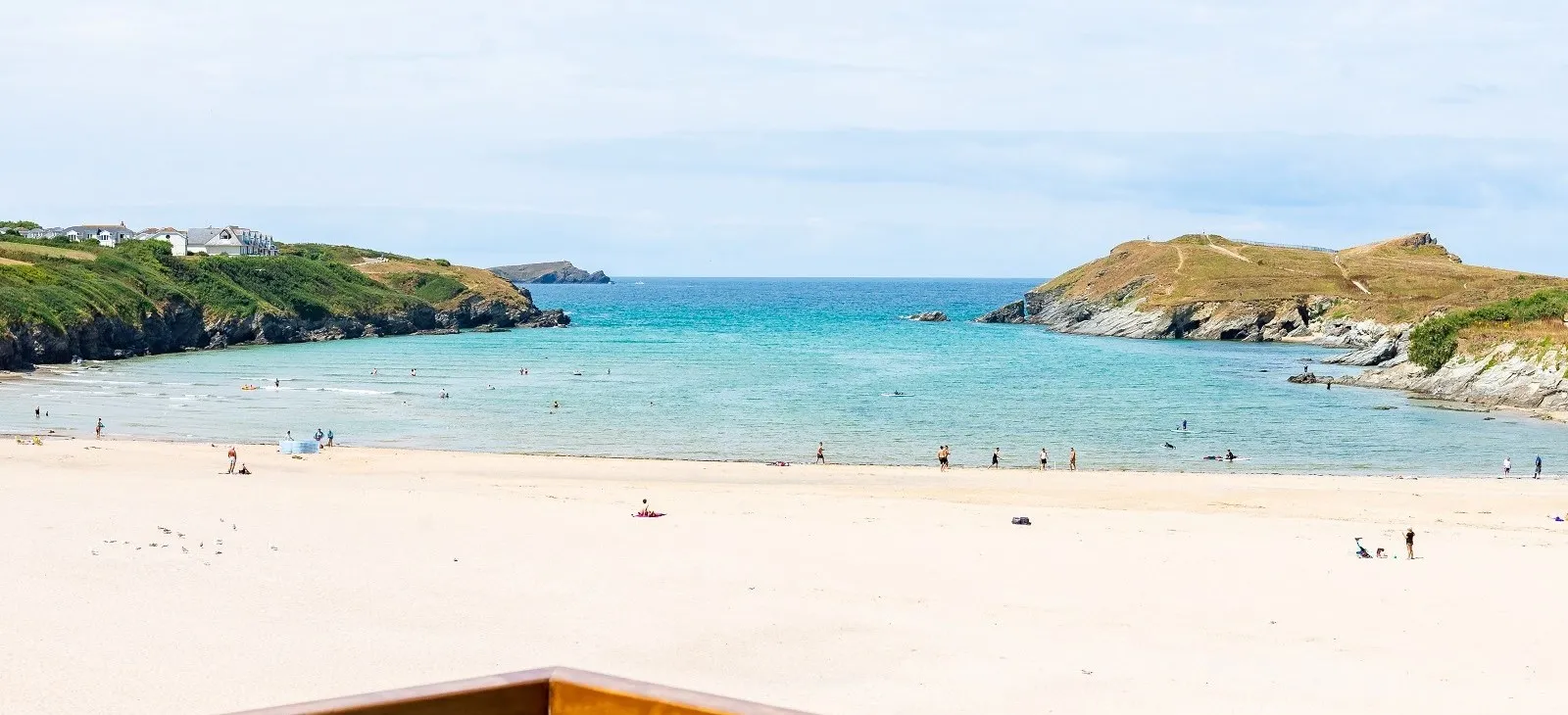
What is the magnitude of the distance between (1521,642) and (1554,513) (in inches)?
811

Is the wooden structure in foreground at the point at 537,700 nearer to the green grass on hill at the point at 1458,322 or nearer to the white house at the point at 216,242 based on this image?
the green grass on hill at the point at 1458,322

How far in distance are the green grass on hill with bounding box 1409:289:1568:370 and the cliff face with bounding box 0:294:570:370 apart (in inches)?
3475

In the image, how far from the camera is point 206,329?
113m

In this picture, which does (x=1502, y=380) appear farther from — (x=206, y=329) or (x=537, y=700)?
(x=206, y=329)

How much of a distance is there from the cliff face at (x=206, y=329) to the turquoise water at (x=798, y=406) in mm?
3354

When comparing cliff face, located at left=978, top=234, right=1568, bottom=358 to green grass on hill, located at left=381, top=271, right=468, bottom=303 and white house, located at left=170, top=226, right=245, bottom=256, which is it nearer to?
green grass on hill, located at left=381, top=271, right=468, bottom=303

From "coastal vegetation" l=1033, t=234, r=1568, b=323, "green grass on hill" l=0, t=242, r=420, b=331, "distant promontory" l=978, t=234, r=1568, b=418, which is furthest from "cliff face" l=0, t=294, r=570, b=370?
"coastal vegetation" l=1033, t=234, r=1568, b=323

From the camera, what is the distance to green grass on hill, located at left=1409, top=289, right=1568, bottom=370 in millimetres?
77438

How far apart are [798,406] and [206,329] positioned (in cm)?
6951

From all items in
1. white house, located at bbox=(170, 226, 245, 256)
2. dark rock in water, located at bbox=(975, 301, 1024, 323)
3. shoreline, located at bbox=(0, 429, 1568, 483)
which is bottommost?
shoreline, located at bbox=(0, 429, 1568, 483)

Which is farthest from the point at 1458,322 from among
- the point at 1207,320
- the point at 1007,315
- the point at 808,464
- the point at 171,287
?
the point at 171,287

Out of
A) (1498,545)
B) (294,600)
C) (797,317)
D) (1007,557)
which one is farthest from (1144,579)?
(797,317)

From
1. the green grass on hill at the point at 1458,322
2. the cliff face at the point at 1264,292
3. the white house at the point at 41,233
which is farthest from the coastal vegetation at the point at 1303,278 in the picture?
the white house at the point at 41,233

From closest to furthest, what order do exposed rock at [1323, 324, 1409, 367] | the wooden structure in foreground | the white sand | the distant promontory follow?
the wooden structure in foreground, the white sand, the distant promontory, exposed rock at [1323, 324, 1409, 367]
